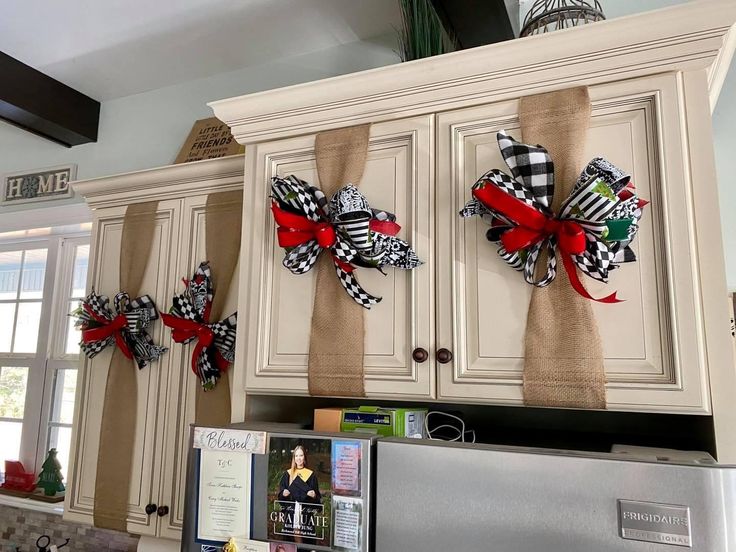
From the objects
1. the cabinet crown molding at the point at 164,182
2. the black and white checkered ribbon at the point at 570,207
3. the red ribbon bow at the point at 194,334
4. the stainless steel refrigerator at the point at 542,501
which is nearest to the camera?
the stainless steel refrigerator at the point at 542,501

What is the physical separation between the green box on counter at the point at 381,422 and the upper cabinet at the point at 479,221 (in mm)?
46

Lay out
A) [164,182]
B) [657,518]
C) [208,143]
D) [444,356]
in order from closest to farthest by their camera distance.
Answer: [657,518], [444,356], [164,182], [208,143]

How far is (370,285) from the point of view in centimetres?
114

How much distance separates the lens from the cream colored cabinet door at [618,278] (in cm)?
88

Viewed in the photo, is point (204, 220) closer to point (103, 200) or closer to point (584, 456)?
point (103, 200)

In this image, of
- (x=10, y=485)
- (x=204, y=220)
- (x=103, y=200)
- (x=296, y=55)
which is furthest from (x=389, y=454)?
(x=10, y=485)

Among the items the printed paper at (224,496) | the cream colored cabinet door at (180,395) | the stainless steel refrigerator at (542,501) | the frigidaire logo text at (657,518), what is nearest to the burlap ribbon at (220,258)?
the cream colored cabinet door at (180,395)

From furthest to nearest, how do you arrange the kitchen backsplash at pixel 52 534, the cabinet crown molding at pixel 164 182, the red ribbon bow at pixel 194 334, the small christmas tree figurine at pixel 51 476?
the small christmas tree figurine at pixel 51 476, the kitchen backsplash at pixel 52 534, the cabinet crown molding at pixel 164 182, the red ribbon bow at pixel 194 334

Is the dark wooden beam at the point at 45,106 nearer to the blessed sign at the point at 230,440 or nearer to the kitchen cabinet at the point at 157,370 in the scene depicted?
the kitchen cabinet at the point at 157,370

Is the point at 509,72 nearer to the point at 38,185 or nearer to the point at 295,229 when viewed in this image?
the point at 295,229

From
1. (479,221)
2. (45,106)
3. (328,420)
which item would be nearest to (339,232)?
(479,221)

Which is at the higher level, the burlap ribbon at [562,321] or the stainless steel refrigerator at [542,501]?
the burlap ribbon at [562,321]

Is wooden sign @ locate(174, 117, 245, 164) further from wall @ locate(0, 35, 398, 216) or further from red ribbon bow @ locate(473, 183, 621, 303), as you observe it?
red ribbon bow @ locate(473, 183, 621, 303)

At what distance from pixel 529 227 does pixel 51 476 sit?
2261mm
